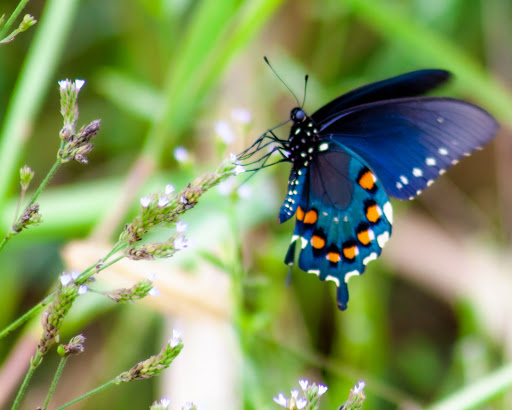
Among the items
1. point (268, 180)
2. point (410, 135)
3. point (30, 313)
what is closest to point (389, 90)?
point (410, 135)

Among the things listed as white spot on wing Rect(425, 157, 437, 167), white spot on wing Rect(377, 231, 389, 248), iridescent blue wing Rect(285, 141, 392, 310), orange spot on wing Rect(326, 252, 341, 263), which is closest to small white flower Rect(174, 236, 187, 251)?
iridescent blue wing Rect(285, 141, 392, 310)

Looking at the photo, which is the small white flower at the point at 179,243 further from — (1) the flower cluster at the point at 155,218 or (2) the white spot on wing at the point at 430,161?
(2) the white spot on wing at the point at 430,161

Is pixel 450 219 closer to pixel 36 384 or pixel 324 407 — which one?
pixel 324 407

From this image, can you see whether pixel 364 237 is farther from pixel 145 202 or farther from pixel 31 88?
pixel 31 88

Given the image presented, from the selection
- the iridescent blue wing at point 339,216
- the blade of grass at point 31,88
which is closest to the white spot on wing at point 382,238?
the iridescent blue wing at point 339,216

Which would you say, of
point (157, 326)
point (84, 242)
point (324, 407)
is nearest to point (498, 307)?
point (324, 407)

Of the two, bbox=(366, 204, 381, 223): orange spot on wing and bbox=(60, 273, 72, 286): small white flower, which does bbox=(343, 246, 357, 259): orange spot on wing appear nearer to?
bbox=(366, 204, 381, 223): orange spot on wing
